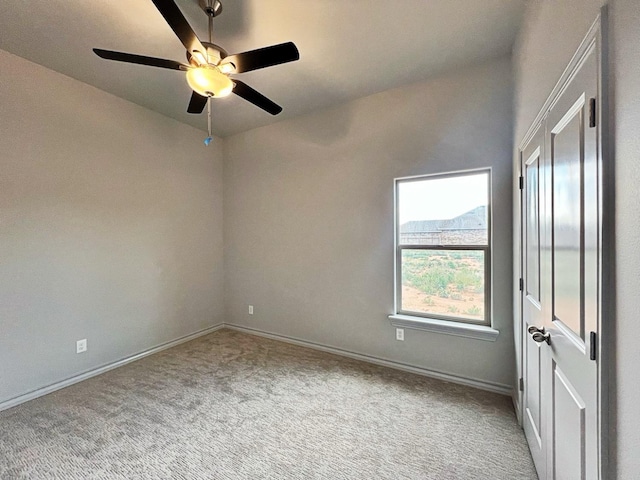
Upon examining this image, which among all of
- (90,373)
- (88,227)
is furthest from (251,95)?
(90,373)

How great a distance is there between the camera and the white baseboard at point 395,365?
2.50 meters

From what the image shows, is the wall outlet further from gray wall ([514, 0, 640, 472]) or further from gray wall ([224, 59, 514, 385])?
gray wall ([514, 0, 640, 472])

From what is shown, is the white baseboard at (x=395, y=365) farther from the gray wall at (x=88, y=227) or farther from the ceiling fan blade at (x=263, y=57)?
the ceiling fan blade at (x=263, y=57)

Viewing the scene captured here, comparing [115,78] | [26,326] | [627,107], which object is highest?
[115,78]

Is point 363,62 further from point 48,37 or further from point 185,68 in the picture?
point 48,37

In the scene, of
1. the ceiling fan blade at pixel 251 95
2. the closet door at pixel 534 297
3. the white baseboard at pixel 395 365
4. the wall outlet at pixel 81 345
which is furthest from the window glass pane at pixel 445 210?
the wall outlet at pixel 81 345

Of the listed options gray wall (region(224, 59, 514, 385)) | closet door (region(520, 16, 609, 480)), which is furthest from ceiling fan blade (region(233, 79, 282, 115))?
closet door (region(520, 16, 609, 480))

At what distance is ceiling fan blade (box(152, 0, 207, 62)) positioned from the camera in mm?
1387

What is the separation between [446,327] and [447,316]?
132 mm

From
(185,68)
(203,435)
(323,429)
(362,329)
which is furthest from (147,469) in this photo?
(185,68)

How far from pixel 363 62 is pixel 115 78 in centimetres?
230

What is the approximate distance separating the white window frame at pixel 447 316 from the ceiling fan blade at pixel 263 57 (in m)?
1.65

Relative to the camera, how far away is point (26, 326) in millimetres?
2436

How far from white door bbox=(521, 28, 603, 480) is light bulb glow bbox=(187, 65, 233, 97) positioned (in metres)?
1.79
